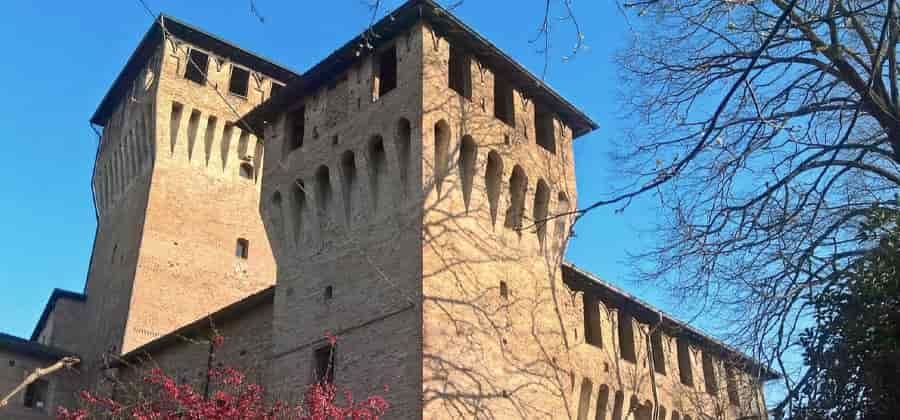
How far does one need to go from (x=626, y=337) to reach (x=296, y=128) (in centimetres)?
843

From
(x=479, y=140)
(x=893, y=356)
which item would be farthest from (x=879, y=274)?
(x=479, y=140)

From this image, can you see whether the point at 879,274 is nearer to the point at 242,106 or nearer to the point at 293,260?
the point at 293,260

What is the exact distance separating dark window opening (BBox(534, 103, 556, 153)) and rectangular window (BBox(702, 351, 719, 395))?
300 inches

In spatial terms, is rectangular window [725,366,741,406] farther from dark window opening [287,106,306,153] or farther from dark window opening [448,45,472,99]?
dark window opening [287,106,306,153]

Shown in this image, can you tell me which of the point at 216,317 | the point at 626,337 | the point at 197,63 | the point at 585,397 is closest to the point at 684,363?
the point at 626,337

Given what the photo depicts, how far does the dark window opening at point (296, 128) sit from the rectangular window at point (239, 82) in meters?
10.4

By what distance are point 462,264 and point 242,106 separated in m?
15.1

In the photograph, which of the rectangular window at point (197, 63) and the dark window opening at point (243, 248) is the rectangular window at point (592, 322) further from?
the rectangular window at point (197, 63)

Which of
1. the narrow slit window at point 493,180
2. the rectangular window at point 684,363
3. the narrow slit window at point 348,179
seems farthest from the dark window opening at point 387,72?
the rectangular window at point 684,363

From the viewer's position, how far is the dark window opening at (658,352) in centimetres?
2032

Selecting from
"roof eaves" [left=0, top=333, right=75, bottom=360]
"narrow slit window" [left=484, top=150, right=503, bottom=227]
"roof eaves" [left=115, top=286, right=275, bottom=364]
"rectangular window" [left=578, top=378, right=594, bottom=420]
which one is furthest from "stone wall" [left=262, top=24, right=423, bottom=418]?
"roof eaves" [left=0, top=333, right=75, bottom=360]

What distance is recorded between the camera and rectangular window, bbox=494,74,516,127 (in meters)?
17.1

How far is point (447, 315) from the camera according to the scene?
13.7 meters

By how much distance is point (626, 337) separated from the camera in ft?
64.4
